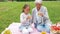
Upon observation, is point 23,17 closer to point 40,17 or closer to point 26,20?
point 26,20

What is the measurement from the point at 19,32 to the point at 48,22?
0.83 ft

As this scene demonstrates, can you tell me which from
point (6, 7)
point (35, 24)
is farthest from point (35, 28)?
point (6, 7)

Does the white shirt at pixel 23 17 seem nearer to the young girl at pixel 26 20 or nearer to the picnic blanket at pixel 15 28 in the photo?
the young girl at pixel 26 20

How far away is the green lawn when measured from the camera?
1.86m

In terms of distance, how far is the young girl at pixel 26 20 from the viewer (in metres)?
1.77

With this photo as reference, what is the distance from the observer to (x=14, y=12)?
1875 mm

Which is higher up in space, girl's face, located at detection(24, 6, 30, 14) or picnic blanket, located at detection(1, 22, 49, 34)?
girl's face, located at detection(24, 6, 30, 14)

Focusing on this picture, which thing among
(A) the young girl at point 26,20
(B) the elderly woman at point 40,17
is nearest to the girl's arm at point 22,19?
(A) the young girl at point 26,20

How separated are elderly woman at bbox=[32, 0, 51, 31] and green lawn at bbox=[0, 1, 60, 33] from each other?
0.16 ft

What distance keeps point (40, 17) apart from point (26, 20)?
122 mm

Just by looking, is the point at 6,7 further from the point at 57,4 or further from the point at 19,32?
the point at 57,4

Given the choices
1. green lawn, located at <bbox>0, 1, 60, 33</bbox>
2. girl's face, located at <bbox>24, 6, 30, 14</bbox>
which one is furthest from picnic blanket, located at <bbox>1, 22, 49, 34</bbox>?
girl's face, located at <bbox>24, 6, 30, 14</bbox>

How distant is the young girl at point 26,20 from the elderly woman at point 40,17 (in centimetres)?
6

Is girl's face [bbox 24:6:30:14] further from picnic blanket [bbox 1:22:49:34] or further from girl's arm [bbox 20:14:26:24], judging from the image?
picnic blanket [bbox 1:22:49:34]
